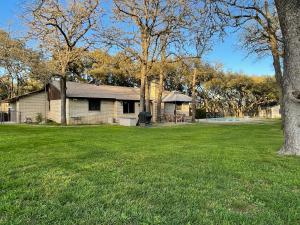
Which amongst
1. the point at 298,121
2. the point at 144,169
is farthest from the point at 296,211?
the point at 298,121

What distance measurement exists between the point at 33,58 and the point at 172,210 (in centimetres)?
2358

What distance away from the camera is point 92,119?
99.3 feet

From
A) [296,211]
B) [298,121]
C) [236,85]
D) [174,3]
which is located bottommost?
[296,211]

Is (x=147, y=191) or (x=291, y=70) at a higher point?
(x=291, y=70)

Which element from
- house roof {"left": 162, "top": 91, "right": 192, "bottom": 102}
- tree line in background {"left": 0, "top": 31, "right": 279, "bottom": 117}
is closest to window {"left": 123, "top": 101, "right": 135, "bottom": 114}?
house roof {"left": 162, "top": 91, "right": 192, "bottom": 102}

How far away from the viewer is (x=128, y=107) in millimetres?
32781

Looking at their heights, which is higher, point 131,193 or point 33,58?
point 33,58

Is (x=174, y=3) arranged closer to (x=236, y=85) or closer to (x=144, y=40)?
(x=144, y=40)

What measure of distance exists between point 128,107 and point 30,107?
27.6 feet

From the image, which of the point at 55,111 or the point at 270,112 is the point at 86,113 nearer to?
the point at 55,111

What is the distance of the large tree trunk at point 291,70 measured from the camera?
8.27 m

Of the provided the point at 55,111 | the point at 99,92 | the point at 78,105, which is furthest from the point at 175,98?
the point at 55,111

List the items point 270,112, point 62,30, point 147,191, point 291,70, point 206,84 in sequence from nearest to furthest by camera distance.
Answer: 1. point 147,191
2. point 291,70
3. point 62,30
4. point 206,84
5. point 270,112

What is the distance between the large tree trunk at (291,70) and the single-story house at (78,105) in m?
20.8
